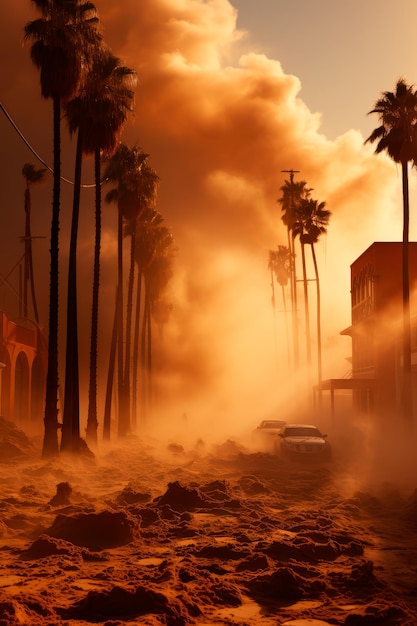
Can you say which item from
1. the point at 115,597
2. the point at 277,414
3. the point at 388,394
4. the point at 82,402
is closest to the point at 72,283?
the point at 115,597

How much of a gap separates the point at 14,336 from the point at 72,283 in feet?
48.9

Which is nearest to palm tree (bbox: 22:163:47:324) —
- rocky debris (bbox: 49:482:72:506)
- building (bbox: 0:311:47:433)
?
building (bbox: 0:311:47:433)

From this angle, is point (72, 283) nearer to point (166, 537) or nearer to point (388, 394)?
point (166, 537)

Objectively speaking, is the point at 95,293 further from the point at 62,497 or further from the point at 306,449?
the point at 62,497

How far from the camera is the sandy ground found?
10.9m

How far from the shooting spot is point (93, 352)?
3825 cm

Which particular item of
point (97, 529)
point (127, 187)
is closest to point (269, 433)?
point (127, 187)

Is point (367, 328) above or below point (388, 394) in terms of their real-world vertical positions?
above

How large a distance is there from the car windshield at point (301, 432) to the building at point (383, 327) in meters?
19.4

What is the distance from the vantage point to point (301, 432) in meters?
32.4

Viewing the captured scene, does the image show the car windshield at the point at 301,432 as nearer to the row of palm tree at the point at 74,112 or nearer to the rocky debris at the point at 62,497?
the row of palm tree at the point at 74,112

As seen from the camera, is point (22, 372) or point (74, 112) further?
point (22, 372)

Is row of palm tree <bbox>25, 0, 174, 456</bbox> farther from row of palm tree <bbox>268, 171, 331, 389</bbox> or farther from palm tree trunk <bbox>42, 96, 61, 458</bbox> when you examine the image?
row of palm tree <bbox>268, 171, 331, 389</bbox>

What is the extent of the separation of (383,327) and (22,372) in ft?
77.6
